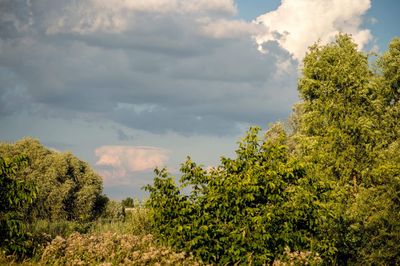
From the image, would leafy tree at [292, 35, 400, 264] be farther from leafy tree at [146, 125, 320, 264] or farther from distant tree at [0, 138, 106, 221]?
distant tree at [0, 138, 106, 221]

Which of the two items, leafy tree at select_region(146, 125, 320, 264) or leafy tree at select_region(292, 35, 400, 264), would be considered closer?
leafy tree at select_region(146, 125, 320, 264)

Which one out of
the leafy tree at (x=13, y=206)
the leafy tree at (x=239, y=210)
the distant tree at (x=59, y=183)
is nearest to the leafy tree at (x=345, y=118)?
the leafy tree at (x=239, y=210)

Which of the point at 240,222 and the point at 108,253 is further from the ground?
the point at 240,222

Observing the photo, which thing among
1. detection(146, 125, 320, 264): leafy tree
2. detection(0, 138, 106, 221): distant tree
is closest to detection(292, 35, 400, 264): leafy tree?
detection(146, 125, 320, 264): leafy tree

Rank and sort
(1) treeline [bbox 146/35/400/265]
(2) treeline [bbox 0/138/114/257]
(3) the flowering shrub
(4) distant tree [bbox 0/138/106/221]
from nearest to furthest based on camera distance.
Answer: (3) the flowering shrub, (1) treeline [bbox 146/35/400/265], (2) treeline [bbox 0/138/114/257], (4) distant tree [bbox 0/138/106/221]

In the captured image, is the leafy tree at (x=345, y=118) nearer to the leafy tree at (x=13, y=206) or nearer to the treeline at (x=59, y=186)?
the leafy tree at (x=13, y=206)

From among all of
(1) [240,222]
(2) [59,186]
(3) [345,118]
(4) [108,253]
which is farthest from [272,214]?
(2) [59,186]

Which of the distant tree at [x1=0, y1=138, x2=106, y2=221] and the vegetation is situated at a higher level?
the distant tree at [x1=0, y1=138, x2=106, y2=221]

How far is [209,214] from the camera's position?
16.5 meters

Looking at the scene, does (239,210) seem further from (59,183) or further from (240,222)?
(59,183)

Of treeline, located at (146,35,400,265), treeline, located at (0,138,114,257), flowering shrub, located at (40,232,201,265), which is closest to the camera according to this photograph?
flowering shrub, located at (40,232,201,265)

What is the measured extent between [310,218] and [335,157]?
20.9 m

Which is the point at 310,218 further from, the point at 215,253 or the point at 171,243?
the point at 171,243

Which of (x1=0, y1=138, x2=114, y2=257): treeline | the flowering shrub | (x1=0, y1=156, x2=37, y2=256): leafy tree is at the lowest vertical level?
the flowering shrub
